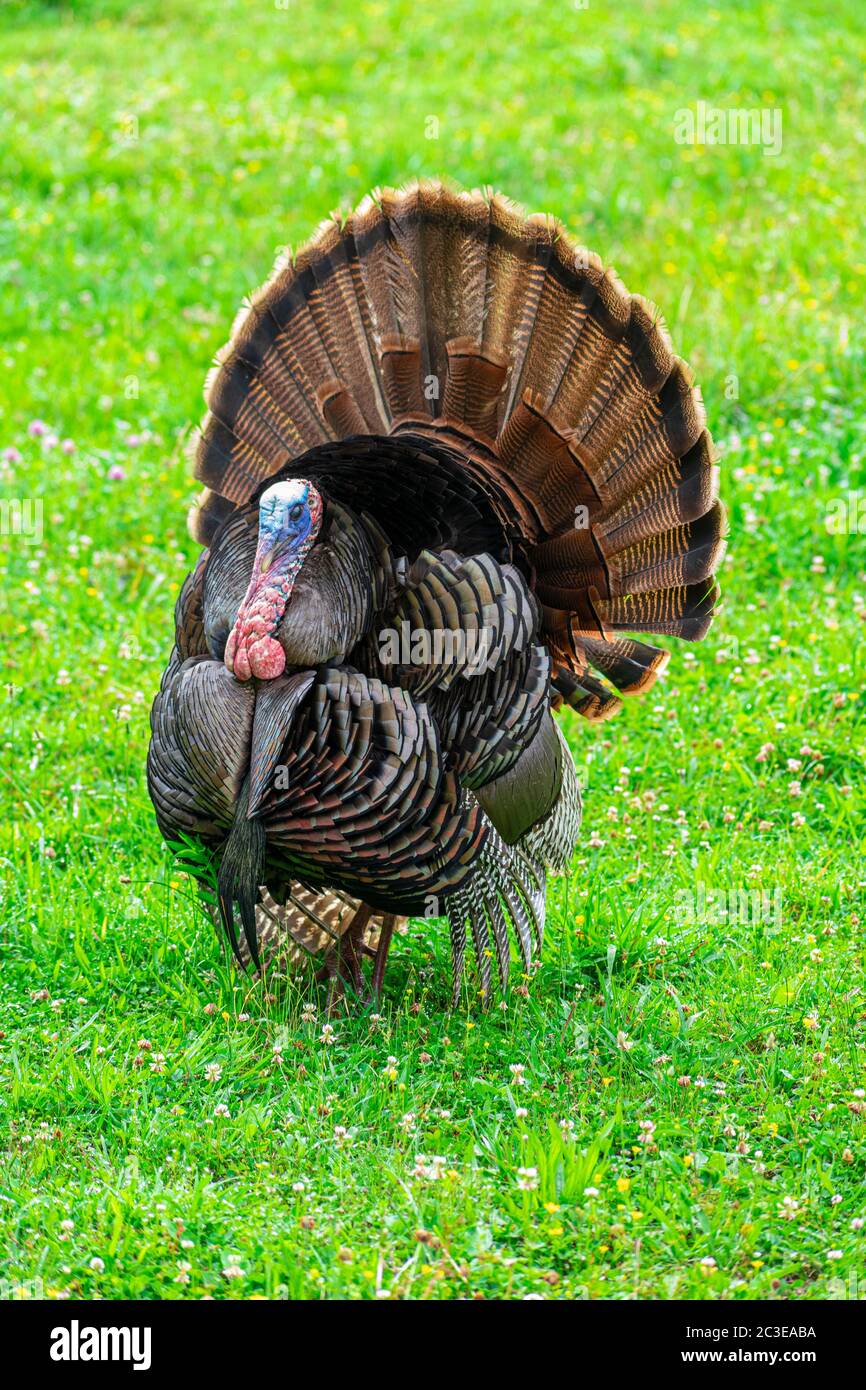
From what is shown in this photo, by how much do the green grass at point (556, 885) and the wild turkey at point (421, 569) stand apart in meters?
0.41

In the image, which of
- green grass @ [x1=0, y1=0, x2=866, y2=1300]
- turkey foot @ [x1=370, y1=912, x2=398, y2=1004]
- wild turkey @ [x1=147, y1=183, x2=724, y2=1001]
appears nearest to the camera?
green grass @ [x1=0, y1=0, x2=866, y2=1300]

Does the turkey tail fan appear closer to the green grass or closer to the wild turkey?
the wild turkey

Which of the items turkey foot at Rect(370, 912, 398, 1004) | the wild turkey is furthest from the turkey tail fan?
turkey foot at Rect(370, 912, 398, 1004)

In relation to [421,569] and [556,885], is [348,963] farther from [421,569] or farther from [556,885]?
[421,569]

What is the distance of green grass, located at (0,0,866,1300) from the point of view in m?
3.76

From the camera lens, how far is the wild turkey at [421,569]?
13.6 ft

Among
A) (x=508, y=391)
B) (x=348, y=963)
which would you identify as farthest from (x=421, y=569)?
(x=348, y=963)

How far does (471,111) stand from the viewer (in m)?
11.2

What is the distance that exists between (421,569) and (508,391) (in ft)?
2.69

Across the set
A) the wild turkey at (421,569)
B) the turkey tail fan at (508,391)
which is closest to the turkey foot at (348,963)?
the wild turkey at (421,569)

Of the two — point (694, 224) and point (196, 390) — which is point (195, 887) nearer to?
point (196, 390)

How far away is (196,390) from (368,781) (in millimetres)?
4688

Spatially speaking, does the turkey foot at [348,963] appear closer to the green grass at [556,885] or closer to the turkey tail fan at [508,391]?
the green grass at [556,885]

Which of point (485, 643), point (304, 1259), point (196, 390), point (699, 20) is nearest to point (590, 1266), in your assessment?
point (304, 1259)
